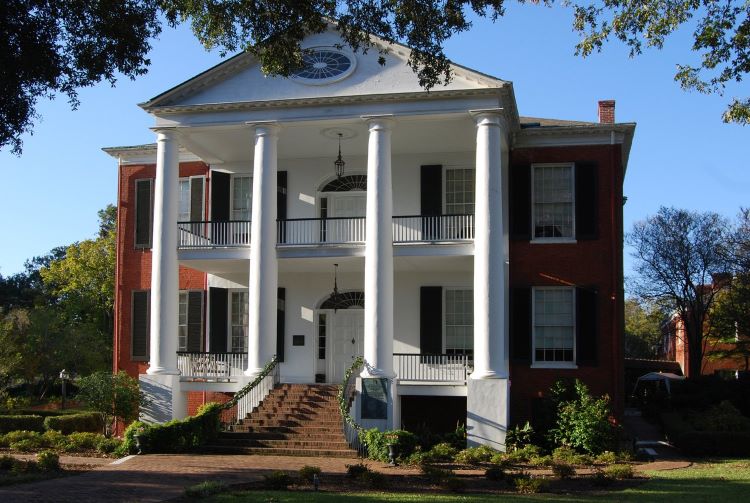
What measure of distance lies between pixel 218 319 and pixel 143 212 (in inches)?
169

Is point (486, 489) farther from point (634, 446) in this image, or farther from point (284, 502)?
point (634, 446)

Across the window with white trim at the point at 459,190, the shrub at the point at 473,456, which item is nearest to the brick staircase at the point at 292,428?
the shrub at the point at 473,456

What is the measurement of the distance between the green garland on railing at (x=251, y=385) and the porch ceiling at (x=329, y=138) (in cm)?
607

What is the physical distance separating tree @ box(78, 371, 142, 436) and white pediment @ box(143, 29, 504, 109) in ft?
24.3

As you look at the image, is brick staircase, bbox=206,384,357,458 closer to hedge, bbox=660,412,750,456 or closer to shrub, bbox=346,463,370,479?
shrub, bbox=346,463,370,479

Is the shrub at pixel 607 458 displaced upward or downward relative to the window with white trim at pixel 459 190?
downward

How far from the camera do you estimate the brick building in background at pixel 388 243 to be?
73.9 feet

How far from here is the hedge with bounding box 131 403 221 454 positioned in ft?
67.6

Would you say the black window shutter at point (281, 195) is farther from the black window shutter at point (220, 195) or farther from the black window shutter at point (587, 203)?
the black window shutter at point (587, 203)

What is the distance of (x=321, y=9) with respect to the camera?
1496cm

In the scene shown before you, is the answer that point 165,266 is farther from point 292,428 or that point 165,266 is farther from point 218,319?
point 292,428

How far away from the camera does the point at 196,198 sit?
2786 cm

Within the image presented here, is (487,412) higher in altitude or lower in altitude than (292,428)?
higher

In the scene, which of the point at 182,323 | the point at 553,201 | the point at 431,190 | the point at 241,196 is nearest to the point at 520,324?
the point at 553,201
